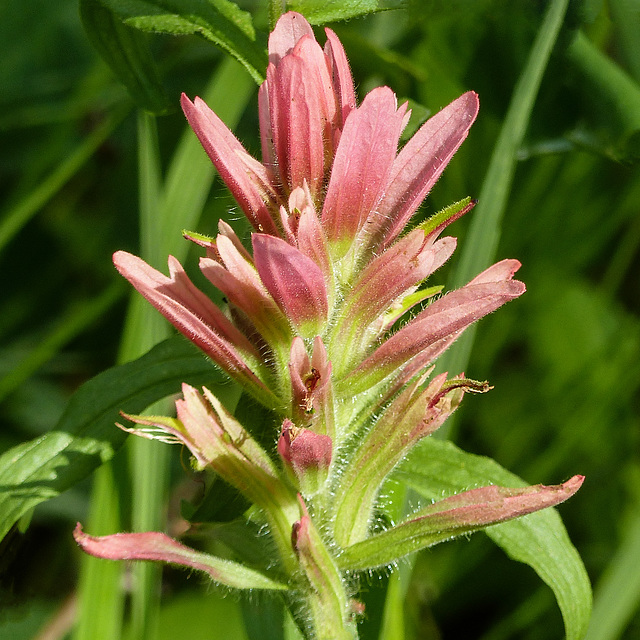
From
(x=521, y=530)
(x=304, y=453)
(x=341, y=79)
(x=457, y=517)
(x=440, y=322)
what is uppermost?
(x=341, y=79)

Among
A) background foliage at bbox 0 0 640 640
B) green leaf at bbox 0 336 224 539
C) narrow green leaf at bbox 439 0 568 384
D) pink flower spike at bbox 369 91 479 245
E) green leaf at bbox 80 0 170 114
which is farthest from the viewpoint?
background foliage at bbox 0 0 640 640

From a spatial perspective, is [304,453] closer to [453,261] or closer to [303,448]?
[303,448]

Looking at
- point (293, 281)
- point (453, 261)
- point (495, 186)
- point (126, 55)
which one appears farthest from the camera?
point (453, 261)

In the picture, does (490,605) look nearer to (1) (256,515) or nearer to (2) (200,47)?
(1) (256,515)

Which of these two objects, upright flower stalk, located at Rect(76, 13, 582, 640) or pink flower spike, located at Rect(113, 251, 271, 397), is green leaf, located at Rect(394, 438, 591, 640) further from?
pink flower spike, located at Rect(113, 251, 271, 397)

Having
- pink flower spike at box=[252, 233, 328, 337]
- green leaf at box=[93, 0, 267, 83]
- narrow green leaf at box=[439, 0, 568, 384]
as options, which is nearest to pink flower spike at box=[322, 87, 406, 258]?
pink flower spike at box=[252, 233, 328, 337]

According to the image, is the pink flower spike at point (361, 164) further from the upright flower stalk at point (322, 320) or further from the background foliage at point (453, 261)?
the background foliage at point (453, 261)

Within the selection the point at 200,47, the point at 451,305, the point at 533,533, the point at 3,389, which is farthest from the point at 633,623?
the point at 200,47

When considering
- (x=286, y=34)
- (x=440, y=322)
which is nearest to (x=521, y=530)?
(x=440, y=322)
